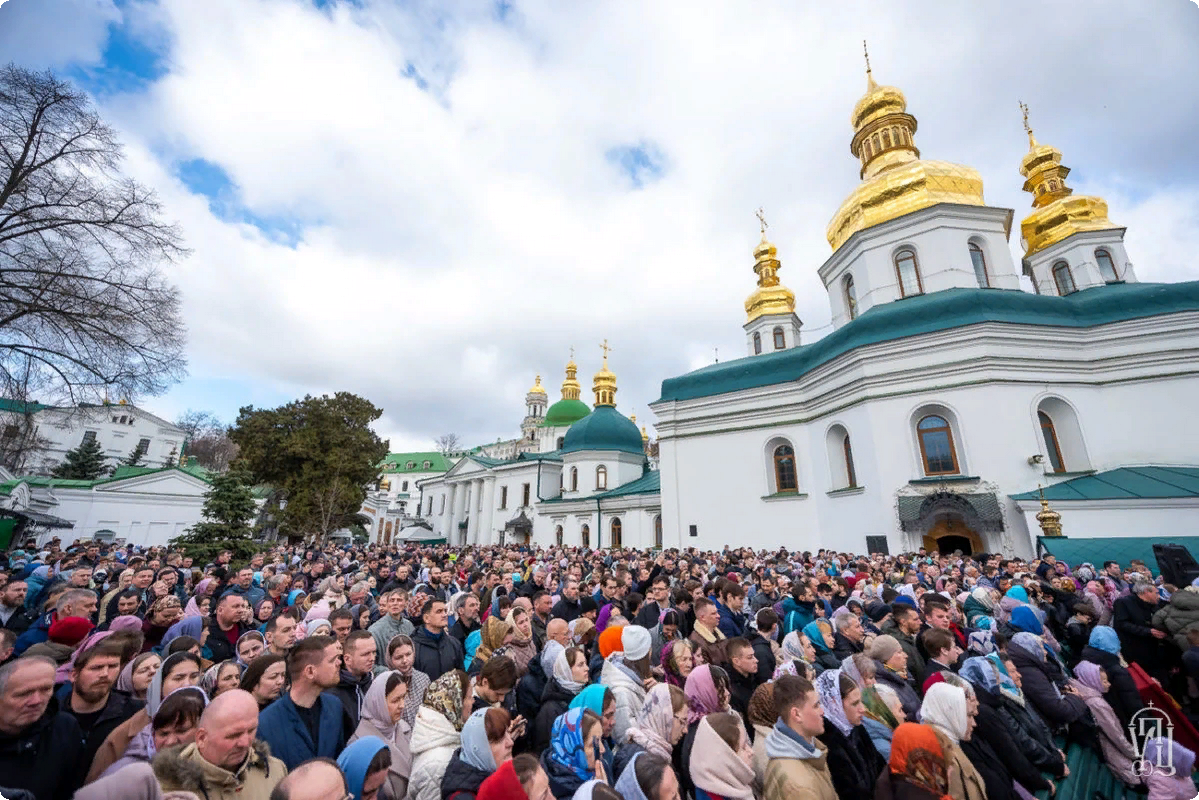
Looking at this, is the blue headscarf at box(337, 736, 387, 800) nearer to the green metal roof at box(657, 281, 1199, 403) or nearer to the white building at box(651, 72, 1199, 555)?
the white building at box(651, 72, 1199, 555)

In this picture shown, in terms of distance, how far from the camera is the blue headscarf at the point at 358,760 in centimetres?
234

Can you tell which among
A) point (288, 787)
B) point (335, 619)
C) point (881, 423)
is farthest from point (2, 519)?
point (881, 423)

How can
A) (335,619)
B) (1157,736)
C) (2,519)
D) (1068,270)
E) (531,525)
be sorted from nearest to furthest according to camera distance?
(1157,736) < (335,619) < (2,519) < (1068,270) < (531,525)

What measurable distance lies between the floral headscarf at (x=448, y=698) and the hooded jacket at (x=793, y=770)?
177cm

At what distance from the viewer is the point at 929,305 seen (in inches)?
720

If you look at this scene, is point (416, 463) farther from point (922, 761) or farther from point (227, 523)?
point (922, 761)

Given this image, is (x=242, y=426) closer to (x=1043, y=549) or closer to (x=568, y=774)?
(x=568, y=774)

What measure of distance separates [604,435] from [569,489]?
425 centimetres

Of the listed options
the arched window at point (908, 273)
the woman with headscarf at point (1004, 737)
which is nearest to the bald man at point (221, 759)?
the woman with headscarf at point (1004, 737)

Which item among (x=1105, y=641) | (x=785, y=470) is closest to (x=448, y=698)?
(x=1105, y=641)

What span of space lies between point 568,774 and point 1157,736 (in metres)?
4.78

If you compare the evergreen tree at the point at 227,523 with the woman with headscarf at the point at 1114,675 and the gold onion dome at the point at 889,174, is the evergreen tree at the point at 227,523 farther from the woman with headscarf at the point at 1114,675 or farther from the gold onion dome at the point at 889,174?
the gold onion dome at the point at 889,174

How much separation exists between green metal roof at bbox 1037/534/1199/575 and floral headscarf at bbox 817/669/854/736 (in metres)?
13.5

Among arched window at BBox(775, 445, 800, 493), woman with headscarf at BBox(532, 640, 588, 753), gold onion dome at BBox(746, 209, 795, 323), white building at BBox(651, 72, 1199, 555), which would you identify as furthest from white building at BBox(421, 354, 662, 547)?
woman with headscarf at BBox(532, 640, 588, 753)
